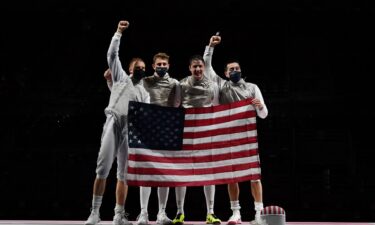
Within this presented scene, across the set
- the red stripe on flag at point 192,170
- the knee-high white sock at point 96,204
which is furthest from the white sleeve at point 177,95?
the knee-high white sock at point 96,204

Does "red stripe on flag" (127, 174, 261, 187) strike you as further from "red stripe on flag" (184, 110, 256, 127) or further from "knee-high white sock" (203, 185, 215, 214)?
"red stripe on flag" (184, 110, 256, 127)

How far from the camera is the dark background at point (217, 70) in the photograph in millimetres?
7719

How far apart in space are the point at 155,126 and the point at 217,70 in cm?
349

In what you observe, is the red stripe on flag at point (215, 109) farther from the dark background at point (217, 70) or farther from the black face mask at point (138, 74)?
the dark background at point (217, 70)

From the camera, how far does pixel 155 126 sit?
16.4 ft

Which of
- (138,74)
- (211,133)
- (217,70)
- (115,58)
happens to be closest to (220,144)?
(211,133)

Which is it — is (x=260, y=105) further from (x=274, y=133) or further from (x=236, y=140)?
(x=274, y=133)

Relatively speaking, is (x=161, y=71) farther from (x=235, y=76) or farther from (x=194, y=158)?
(x=194, y=158)

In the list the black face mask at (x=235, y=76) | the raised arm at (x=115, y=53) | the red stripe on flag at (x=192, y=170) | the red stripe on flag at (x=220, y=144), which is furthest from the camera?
the black face mask at (x=235, y=76)

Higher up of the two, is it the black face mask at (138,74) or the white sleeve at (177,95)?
the black face mask at (138,74)

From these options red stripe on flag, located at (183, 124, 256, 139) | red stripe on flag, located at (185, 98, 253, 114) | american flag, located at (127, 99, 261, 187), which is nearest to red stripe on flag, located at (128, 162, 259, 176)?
american flag, located at (127, 99, 261, 187)

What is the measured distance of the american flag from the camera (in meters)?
4.87

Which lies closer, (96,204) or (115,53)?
(96,204)

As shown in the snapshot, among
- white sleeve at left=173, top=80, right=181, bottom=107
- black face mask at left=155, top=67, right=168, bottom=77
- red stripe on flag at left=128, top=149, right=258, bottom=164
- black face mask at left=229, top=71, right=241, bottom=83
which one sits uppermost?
black face mask at left=155, top=67, right=168, bottom=77
